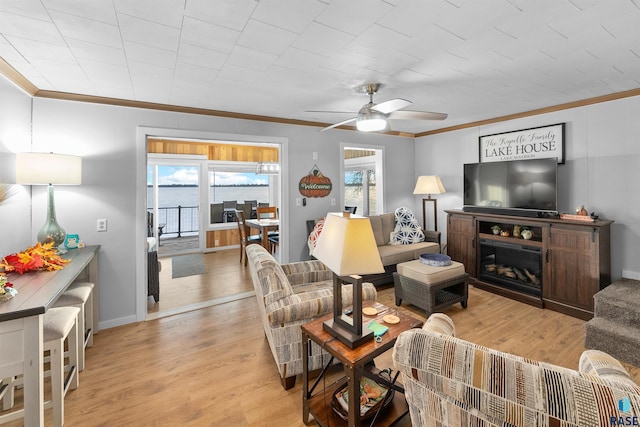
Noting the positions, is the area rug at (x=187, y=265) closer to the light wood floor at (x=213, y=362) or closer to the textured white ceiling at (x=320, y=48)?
the light wood floor at (x=213, y=362)

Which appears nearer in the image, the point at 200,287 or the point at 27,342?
the point at 27,342

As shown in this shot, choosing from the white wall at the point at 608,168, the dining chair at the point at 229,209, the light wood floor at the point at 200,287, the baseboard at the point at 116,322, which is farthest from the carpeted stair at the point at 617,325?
the dining chair at the point at 229,209

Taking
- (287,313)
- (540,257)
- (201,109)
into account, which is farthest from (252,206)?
(540,257)

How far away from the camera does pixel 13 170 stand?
2.39 meters

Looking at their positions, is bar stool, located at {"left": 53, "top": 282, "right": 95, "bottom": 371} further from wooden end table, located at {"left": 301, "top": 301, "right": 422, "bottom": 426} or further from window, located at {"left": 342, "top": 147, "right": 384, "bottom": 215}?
window, located at {"left": 342, "top": 147, "right": 384, "bottom": 215}

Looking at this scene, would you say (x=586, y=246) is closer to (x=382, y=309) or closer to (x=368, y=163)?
(x=382, y=309)

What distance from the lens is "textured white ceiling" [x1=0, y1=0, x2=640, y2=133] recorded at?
1602 millimetres

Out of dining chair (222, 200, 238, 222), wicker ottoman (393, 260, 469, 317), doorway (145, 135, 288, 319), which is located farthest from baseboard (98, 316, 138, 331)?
dining chair (222, 200, 238, 222)

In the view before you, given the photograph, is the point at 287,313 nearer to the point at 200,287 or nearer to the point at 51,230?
the point at 51,230

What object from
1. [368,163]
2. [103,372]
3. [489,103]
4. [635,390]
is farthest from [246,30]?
[368,163]

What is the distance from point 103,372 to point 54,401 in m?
0.62

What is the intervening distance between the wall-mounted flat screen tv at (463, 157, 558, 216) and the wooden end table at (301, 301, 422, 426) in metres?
2.90

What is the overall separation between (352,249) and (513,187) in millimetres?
3413

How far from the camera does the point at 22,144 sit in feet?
8.41
